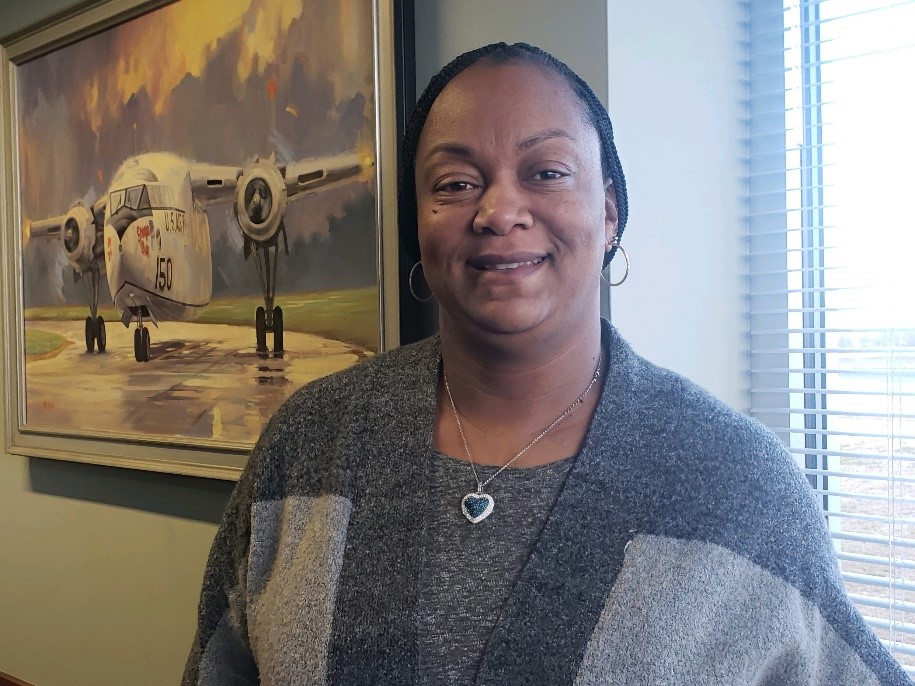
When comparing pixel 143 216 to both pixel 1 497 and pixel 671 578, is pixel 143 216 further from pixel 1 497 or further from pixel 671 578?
pixel 671 578

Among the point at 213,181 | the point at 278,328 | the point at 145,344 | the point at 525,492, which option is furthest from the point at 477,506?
the point at 145,344

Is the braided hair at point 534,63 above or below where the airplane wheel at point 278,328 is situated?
above

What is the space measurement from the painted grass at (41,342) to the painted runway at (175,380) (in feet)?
0.05

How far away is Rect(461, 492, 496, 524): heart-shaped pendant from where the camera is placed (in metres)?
0.85

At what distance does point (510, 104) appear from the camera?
86 centimetres

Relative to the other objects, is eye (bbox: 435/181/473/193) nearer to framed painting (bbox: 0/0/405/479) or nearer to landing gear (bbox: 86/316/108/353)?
framed painting (bbox: 0/0/405/479)

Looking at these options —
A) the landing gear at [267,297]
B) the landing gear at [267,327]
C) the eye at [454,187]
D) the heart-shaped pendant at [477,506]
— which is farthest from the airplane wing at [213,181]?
the heart-shaped pendant at [477,506]

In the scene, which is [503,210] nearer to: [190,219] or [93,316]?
[190,219]

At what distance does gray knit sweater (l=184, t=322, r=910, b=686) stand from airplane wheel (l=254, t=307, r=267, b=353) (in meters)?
0.50

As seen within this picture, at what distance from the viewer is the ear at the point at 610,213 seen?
3.05 ft

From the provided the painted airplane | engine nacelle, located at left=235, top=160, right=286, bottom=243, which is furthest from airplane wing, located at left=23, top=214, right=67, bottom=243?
engine nacelle, located at left=235, top=160, right=286, bottom=243

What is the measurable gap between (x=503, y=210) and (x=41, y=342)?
149cm

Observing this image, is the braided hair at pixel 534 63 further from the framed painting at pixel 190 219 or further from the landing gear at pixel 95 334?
the landing gear at pixel 95 334

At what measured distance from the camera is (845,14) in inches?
46.3
